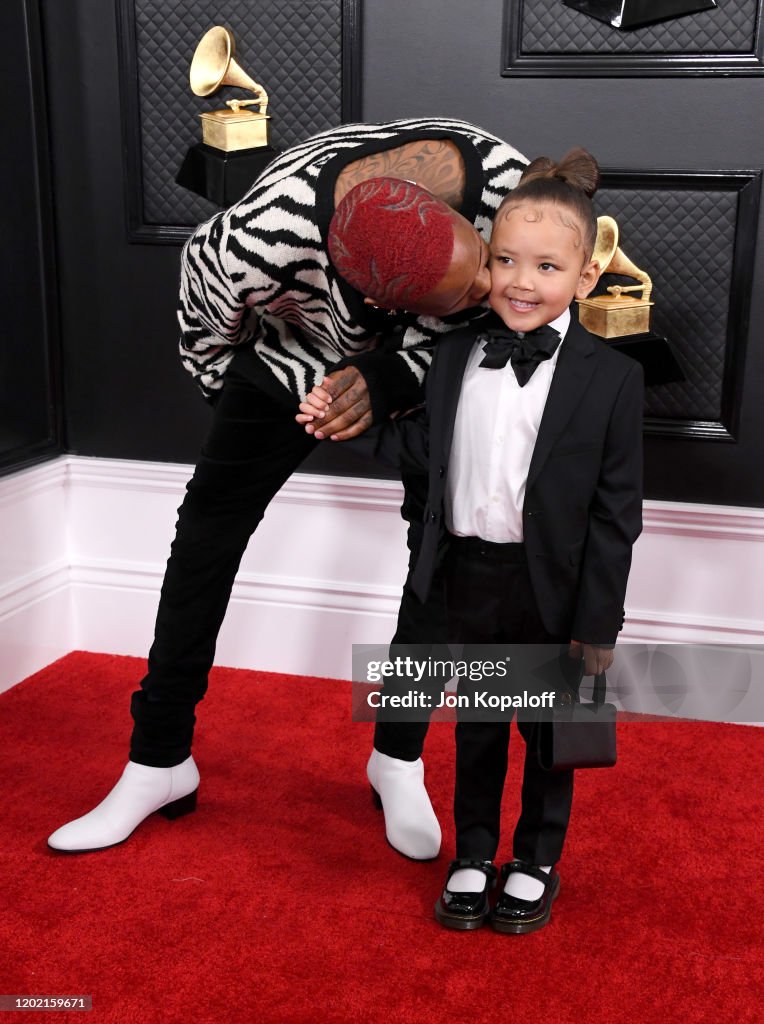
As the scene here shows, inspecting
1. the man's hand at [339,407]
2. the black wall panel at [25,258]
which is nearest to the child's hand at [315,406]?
the man's hand at [339,407]

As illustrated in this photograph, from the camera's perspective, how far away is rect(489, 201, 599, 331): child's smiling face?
1.33m

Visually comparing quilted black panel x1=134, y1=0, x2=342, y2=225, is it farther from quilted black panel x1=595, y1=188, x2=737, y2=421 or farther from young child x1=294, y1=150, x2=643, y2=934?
young child x1=294, y1=150, x2=643, y2=934

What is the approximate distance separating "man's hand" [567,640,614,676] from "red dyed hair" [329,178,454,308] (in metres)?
0.56

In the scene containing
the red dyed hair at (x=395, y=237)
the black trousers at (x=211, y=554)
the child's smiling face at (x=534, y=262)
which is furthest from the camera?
the black trousers at (x=211, y=554)

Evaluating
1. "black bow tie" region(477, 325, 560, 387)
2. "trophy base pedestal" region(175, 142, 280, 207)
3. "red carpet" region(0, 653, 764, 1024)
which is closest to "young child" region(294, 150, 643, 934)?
"black bow tie" region(477, 325, 560, 387)

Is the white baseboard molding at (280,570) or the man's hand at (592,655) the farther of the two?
the white baseboard molding at (280,570)

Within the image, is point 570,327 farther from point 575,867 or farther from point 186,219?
point 186,219

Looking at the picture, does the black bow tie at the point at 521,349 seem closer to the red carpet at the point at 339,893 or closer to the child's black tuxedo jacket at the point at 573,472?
the child's black tuxedo jacket at the point at 573,472

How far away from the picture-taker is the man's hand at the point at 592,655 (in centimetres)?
152

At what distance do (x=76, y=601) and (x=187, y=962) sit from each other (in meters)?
1.27

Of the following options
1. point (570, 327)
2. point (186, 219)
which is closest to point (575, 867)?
point (570, 327)

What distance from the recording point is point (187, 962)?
1516 mm

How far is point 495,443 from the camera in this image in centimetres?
148

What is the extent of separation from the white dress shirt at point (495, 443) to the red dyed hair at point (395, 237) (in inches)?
9.8
